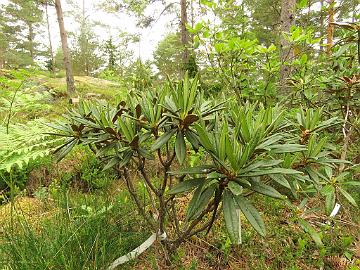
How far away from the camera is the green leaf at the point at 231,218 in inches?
42.9

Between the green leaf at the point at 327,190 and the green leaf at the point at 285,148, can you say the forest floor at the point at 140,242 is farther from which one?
the green leaf at the point at 285,148

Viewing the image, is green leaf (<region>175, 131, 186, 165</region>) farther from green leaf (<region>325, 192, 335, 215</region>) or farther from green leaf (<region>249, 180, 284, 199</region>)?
green leaf (<region>325, 192, 335, 215</region>)

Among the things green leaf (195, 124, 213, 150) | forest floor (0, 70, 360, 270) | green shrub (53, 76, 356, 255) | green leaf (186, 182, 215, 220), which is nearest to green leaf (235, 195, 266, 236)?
green shrub (53, 76, 356, 255)

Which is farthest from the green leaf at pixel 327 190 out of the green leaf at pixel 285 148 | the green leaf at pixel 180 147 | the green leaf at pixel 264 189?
the green leaf at pixel 180 147

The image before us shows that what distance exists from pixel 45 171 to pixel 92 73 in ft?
65.0

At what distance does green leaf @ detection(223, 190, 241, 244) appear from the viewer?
109 cm

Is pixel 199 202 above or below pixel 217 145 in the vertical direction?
below

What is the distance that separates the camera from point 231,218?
43.9 inches

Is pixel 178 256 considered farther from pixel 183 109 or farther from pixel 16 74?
pixel 16 74

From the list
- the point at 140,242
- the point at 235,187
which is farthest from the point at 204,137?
the point at 140,242

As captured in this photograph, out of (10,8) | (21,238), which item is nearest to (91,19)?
(10,8)

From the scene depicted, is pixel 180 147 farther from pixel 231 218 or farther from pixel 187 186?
pixel 231 218

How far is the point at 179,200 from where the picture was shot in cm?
286

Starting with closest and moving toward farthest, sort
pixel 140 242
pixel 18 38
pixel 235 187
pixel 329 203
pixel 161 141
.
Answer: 1. pixel 235 187
2. pixel 161 141
3. pixel 329 203
4. pixel 140 242
5. pixel 18 38
